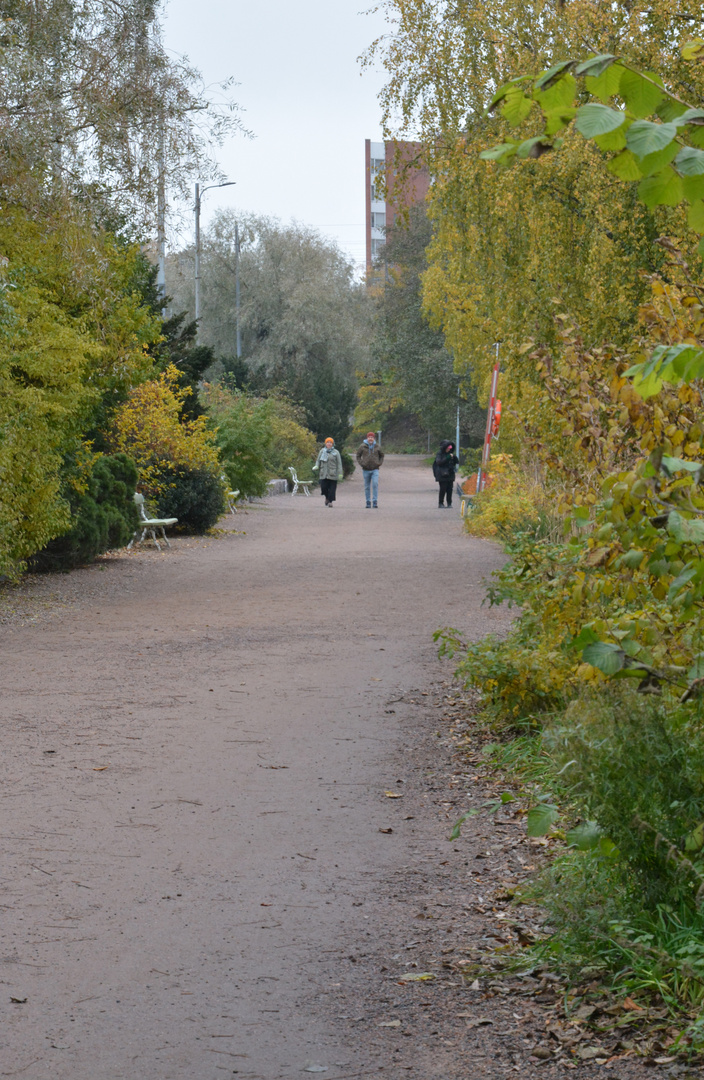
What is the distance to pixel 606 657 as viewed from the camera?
325 cm

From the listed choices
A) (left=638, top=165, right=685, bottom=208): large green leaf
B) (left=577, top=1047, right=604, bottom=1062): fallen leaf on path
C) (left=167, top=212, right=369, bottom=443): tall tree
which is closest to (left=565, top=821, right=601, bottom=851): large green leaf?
(left=577, top=1047, right=604, bottom=1062): fallen leaf on path

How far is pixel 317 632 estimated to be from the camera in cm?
1114

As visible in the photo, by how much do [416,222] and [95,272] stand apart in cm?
4905

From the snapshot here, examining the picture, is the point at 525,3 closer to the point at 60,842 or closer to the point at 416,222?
the point at 60,842

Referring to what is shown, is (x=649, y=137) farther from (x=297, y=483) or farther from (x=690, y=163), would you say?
(x=297, y=483)

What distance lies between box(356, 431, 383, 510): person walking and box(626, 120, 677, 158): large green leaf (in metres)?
26.9

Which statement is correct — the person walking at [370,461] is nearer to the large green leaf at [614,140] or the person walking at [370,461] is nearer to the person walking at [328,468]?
the person walking at [328,468]

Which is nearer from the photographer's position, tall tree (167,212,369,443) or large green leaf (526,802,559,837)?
large green leaf (526,802,559,837)

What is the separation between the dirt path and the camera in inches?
140

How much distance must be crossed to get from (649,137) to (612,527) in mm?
2067

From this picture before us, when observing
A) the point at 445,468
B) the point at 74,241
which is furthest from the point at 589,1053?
the point at 445,468

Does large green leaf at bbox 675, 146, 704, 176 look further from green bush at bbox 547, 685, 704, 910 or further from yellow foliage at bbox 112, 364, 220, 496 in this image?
yellow foliage at bbox 112, 364, 220, 496

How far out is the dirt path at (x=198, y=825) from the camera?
3545mm

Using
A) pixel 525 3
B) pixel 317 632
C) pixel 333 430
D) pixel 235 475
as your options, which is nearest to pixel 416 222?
pixel 333 430
